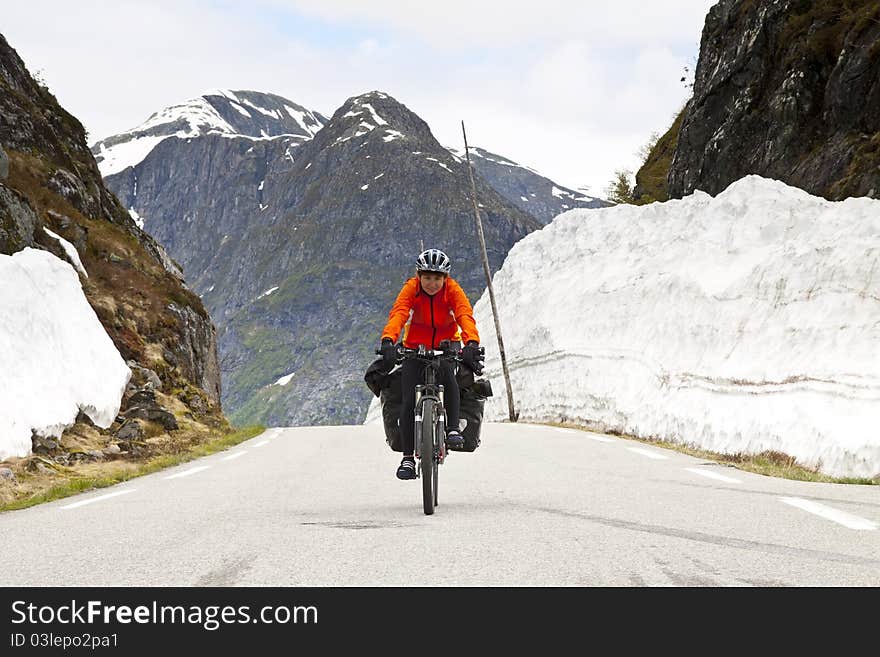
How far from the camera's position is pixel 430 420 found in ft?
23.5

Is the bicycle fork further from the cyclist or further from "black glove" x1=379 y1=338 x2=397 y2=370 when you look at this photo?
"black glove" x1=379 y1=338 x2=397 y2=370

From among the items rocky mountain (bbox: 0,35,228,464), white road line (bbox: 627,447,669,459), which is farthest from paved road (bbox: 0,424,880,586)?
rocky mountain (bbox: 0,35,228,464)

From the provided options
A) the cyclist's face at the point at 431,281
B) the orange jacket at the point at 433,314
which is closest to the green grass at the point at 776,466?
the orange jacket at the point at 433,314

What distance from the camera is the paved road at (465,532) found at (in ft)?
14.7

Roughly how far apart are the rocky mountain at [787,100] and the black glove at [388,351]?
20.3 metres

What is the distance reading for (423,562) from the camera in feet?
15.8

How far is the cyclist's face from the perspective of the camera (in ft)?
24.9

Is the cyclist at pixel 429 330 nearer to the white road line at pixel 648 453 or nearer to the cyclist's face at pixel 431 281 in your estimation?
the cyclist's face at pixel 431 281

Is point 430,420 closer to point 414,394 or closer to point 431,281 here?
point 414,394

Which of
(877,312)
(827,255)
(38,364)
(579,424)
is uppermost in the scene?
(827,255)

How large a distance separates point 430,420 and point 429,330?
3.36 feet

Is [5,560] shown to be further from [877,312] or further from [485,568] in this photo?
[877,312]
